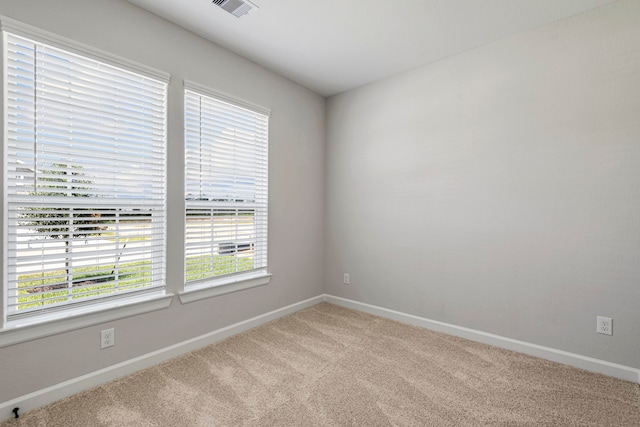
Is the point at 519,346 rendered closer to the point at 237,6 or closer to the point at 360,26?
the point at 360,26

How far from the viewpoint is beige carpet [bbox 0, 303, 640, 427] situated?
1751mm

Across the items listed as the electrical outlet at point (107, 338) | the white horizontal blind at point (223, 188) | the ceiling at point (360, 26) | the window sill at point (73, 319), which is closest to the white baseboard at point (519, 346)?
the white horizontal blind at point (223, 188)

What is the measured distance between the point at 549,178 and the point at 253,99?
107 inches

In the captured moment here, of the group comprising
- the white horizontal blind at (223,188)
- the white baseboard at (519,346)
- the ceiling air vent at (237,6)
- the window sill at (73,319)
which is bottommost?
the white baseboard at (519,346)

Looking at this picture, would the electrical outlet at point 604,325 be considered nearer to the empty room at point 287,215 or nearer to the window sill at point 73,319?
the empty room at point 287,215

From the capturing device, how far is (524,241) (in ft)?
8.34

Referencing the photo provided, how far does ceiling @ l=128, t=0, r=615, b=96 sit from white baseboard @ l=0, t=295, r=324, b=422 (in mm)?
2581

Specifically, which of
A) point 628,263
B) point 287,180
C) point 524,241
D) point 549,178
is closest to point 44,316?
point 287,180

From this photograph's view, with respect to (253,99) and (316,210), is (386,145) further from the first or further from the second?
(253,99)

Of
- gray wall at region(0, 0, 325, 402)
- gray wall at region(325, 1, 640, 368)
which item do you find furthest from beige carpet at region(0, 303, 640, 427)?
gray wall at region(325, 1, 640, 368)

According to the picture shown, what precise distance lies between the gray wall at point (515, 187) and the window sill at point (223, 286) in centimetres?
120

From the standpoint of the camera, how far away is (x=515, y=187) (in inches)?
101

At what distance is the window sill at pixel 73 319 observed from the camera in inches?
68.7

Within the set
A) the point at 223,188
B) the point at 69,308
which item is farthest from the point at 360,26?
the point at 69,308
